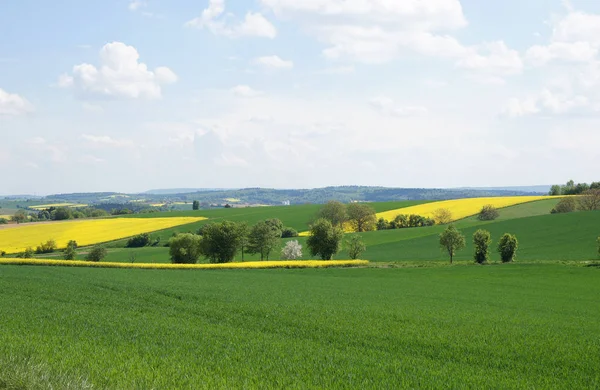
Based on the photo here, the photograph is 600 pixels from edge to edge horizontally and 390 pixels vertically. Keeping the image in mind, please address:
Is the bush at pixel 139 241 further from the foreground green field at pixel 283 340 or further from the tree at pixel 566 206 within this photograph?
the tree at pixel 566 206

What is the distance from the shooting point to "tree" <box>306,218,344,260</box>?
2724 inches

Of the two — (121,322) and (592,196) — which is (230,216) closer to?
(592,196)

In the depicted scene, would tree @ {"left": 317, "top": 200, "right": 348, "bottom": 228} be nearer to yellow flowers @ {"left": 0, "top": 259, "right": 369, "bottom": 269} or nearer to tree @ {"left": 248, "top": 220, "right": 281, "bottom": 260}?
tree @ {"left": 248, "top": 220, "right": 281, "bottom": 260}

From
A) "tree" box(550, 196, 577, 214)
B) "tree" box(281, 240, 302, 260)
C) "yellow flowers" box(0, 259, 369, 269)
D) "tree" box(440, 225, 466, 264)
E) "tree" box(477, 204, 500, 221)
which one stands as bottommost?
"tree" box(281, 240, 302, 260)

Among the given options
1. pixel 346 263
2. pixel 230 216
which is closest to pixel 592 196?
pixel 346 263

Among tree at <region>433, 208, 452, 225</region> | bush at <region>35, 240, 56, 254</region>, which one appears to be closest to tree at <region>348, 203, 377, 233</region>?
tree at <region>433, 208, 452, 225</region>

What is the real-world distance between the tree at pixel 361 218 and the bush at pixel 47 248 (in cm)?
5670

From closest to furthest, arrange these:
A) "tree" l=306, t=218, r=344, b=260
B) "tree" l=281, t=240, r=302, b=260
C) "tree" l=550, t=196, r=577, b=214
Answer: "tree" l=306, t=218, r=344, b=260 < "tree" l=281, t=240, r=302, b=260 < "tree" l=550, t=196, r=577, b=214

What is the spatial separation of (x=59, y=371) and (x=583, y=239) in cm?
7439

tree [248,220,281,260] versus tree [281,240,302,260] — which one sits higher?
tree [248,220,281,260]

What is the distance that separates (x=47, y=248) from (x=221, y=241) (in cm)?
3680

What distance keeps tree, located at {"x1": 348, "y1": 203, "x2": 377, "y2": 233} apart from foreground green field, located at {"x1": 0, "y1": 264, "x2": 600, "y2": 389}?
7289 centimetres

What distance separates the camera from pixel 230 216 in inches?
5202

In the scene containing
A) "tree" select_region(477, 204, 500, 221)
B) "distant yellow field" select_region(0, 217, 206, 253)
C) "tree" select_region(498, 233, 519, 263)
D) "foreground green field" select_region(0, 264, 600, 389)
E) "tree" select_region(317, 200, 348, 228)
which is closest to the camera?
"foreground green field" select_region(0, 264, 600, 389)
